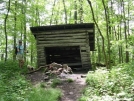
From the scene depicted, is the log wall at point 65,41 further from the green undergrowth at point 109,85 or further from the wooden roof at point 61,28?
the green undergrowth at point 109,85

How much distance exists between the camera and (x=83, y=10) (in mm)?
26500

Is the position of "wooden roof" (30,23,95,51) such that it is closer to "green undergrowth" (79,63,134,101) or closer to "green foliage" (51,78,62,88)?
"green foliage" (51,78,62,88)

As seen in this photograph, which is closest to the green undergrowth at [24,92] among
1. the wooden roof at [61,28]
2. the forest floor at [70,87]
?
the forest floor at [70,87]

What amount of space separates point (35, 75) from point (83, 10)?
1615 centimetres

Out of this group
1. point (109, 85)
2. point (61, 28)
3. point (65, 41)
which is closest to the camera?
point (109, 85)

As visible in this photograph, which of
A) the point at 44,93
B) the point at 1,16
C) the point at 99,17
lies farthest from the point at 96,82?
the point at 99,17

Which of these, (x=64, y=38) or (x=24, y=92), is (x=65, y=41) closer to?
(x=64, y=38)

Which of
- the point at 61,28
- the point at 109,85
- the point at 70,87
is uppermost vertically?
the point at 61,28

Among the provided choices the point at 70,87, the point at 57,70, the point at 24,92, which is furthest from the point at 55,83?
the point at 57,70

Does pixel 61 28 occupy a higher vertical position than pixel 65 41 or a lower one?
higher

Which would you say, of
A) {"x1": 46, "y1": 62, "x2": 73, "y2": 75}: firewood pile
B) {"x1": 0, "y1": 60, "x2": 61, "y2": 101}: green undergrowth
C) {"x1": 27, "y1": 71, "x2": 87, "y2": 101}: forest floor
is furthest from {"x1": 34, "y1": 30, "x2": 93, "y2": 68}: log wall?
{"x1": 0, "y1": 60, "x2": 61, "y2": 101}: green undergrowth

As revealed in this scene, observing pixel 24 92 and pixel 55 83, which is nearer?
pixel 24 92

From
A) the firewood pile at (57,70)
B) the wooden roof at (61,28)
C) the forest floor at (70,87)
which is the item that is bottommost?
the forest floor at (70,87)

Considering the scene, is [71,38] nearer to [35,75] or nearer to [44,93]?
[35,75]
